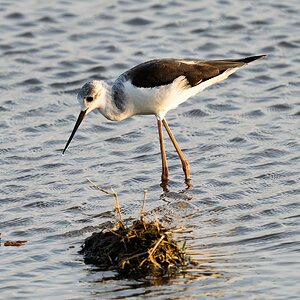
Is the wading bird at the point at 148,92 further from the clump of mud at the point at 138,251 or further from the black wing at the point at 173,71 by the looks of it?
the clump of mud at the point at 138,251

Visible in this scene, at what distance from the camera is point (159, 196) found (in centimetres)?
1109

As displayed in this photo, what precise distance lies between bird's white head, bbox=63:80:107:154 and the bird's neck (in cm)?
2

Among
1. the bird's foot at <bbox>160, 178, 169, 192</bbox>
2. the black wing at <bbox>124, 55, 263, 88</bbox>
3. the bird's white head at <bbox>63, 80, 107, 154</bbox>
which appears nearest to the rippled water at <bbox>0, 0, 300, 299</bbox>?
the bird's foot at <bbox>160, 178, 169, 192</bbox>

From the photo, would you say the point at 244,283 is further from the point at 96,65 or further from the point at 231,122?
the point at 96,65

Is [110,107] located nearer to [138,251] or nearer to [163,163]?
[163,163]

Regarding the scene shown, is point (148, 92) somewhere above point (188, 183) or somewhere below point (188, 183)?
above

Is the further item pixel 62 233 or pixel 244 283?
pixel 62 233

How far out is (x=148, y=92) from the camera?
11.8 metres

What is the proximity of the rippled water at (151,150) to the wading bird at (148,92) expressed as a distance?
0.58 metres

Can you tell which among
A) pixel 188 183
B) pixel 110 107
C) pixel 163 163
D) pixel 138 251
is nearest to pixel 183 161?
pixel 163 163

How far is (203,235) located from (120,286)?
1553 mm

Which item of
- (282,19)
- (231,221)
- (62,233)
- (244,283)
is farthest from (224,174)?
(282,19)

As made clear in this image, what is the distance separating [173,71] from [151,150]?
1132mm

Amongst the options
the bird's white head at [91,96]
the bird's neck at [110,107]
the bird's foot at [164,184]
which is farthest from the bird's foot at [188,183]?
the bird's white head at [91,96]
